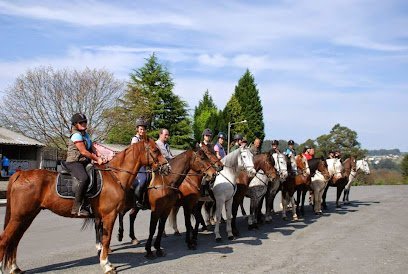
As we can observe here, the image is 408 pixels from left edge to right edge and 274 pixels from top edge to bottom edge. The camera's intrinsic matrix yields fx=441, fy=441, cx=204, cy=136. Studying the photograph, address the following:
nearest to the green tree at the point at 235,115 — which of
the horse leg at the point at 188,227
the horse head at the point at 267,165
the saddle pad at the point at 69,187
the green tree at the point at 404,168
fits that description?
the green tree at the point at 404,168

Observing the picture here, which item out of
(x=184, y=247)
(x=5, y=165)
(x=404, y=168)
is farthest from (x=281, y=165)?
(x=404, y=168)

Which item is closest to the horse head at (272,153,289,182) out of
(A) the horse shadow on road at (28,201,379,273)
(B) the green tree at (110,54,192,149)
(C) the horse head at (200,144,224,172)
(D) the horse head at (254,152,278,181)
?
(D) the horse head at (254,152,278,181)

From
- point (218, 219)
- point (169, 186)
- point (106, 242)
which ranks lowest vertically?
point (106, 242)

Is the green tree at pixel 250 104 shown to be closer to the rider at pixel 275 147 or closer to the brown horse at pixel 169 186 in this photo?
the rider at pixel 275 147

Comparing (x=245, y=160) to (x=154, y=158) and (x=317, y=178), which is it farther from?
(x=317, y=178)

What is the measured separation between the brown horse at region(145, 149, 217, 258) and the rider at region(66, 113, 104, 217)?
71.1 inches

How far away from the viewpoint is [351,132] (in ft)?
241

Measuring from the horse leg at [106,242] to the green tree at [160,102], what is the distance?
1737 inches

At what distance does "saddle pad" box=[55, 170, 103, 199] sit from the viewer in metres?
7.88

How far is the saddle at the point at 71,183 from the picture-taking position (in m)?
7.89

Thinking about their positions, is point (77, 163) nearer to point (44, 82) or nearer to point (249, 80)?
point (44, 82)

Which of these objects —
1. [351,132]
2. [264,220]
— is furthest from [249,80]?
[264,220]

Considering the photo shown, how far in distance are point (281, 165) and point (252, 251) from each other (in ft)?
16.0

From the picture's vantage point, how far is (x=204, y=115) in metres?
71.6
